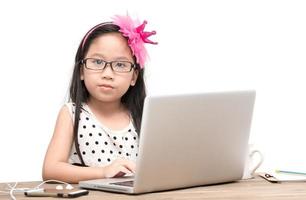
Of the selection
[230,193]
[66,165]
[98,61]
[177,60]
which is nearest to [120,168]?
[66,165]

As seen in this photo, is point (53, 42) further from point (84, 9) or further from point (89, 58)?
point (89, 58)

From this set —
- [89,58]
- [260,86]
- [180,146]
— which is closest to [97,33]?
[89,58]

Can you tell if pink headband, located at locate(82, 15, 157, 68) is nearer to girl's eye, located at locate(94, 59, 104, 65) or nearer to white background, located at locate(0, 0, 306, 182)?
girl's eye, located at locate(94, 59, 104, 65)

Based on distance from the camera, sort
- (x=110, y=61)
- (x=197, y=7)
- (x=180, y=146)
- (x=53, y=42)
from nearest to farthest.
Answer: (x=180, y=146)
(x=110, y=61)
(x=53, y=42)
(x=197, y=7)

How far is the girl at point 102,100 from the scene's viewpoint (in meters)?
2.20

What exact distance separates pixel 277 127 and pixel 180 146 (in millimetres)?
1458

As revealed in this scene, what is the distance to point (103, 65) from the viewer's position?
220 cm

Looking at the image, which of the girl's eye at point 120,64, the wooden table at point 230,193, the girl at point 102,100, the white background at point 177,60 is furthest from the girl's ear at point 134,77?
the wooden table at point 230,193

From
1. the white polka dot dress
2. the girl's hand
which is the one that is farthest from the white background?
the girl's hand

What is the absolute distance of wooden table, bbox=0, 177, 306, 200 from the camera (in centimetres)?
172

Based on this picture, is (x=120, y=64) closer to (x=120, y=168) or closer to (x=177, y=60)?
(x=120, y=168)

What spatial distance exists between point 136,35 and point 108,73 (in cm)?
17

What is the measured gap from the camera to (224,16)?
307 centimetres

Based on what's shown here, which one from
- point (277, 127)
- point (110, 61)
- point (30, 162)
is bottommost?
point (30, 162)
